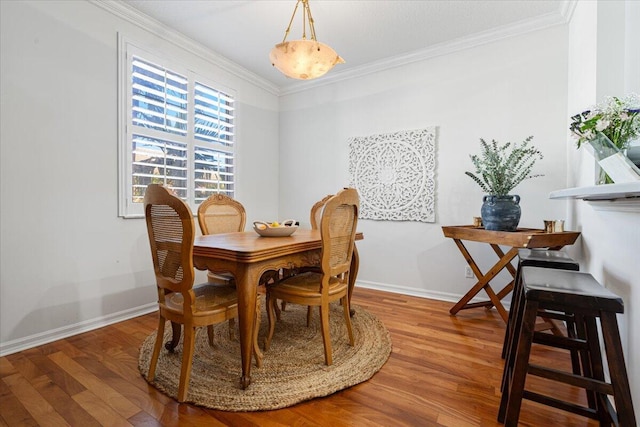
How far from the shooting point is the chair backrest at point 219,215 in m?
2.58

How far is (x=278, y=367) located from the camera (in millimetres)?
1807

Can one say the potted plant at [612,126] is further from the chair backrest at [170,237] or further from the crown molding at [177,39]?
the crown molding at [177,39]

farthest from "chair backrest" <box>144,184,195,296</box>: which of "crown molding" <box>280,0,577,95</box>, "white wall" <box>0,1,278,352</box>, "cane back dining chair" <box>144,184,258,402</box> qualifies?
"crown molding" <box>280,0,577,95</box>

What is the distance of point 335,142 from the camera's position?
3900 mm

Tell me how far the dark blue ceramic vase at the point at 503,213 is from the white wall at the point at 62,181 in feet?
10.2

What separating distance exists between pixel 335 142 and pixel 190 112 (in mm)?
1755

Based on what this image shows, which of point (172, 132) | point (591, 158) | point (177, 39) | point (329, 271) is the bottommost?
point (329, 271)

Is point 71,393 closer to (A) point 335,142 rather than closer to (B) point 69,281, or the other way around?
(B) point 69,281

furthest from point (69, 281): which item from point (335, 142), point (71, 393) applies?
point (335, 142)

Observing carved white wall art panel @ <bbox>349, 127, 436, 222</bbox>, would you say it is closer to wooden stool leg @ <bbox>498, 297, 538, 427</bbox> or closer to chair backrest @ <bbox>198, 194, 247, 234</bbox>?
chair backrest @ <bbox>198, 194, 247, 234</bbox>

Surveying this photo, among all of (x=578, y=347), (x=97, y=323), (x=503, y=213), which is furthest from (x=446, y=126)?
(x=97, y=323)

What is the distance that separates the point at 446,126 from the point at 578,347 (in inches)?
95.7

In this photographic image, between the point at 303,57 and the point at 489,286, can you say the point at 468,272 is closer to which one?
the point at 489,286

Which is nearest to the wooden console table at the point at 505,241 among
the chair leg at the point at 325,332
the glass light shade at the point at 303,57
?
the chair leg at the point at 325,332
